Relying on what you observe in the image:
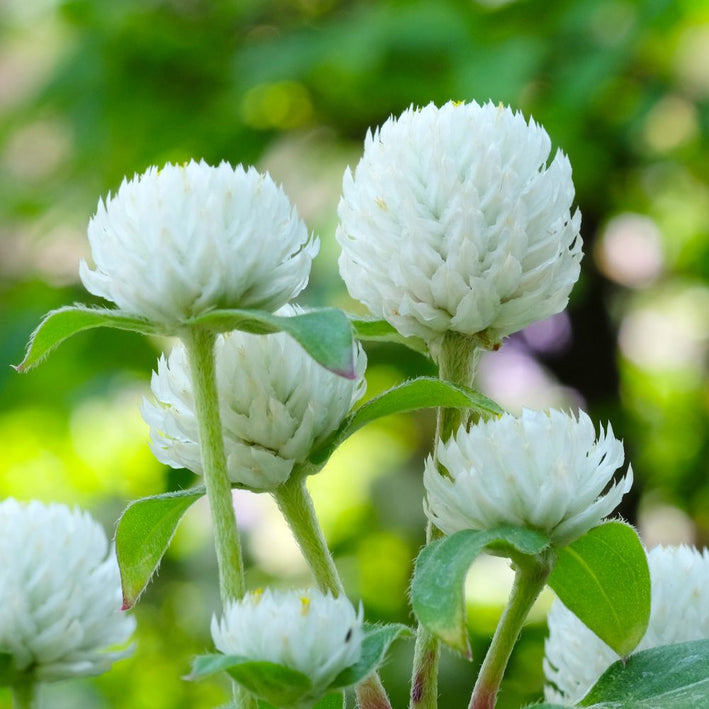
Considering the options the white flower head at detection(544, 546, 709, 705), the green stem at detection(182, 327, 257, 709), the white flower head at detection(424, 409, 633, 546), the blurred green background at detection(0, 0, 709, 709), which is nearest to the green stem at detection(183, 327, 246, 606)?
the green stem at detection(182, 327, 257, 709)

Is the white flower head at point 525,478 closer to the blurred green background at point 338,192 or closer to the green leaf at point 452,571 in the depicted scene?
the green leaf at point 452,571

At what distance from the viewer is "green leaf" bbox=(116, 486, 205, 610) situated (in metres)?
0.59

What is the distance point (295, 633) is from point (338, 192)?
1.52 meters

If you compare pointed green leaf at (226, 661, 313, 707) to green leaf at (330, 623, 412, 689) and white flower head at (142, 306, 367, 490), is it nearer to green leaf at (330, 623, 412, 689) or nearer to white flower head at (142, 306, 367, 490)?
green leaf at (330, 623, 412, 689)

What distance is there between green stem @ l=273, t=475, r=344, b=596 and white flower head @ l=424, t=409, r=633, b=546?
0.06m

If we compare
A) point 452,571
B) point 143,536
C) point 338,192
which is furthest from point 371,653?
point 338,192

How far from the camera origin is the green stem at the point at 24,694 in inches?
23.0

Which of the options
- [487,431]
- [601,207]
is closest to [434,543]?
[487,431]

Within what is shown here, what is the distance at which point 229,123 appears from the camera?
6.51 ft

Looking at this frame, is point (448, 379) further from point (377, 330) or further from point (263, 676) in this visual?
point (263, 676)

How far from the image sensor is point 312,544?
1.92ft

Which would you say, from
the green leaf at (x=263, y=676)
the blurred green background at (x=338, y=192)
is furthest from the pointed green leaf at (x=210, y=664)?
the blurred green background at (x=338, y=192)

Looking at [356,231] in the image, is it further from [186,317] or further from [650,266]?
[650,266]

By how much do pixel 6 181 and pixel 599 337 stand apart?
48.6 inches
